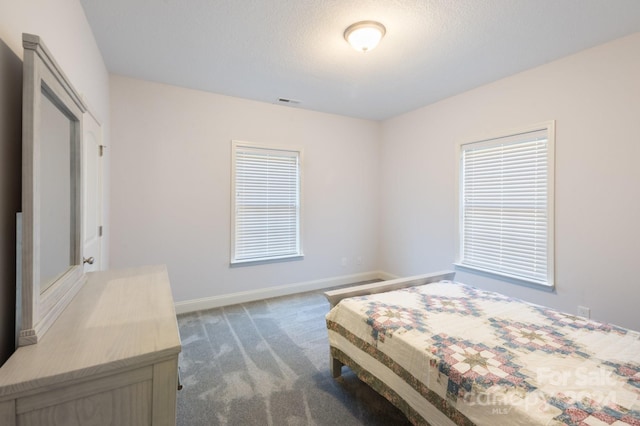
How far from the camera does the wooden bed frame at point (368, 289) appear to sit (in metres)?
2.22

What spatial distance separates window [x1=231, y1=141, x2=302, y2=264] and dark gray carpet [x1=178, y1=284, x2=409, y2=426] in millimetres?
957

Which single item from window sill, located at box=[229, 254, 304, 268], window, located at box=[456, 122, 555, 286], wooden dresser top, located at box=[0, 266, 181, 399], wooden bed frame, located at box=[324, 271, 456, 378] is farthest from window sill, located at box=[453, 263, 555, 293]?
wooden dresser top, located at box=[0, 266, 181, 399]

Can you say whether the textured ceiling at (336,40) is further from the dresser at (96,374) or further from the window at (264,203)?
the dresser at (96,374)

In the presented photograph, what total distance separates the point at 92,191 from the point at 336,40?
2.34 metres

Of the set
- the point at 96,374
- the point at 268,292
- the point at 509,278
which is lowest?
the point at 268,292

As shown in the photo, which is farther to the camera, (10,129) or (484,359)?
(484,359)

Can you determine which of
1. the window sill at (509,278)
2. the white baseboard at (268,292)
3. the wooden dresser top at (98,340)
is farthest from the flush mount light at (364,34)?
the white baseboard at (268,292)

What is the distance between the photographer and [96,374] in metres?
0.80

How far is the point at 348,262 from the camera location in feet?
15.6

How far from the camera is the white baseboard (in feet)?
11.7

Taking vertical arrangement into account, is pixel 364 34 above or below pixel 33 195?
above

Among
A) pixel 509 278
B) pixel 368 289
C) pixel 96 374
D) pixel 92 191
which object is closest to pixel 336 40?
pixel 368 289

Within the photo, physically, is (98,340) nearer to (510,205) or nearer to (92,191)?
(92,191)

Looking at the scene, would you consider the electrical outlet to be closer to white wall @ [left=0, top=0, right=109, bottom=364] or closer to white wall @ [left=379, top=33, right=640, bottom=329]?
white wall @ [left=379, top=33, right=640, bottom=329]
